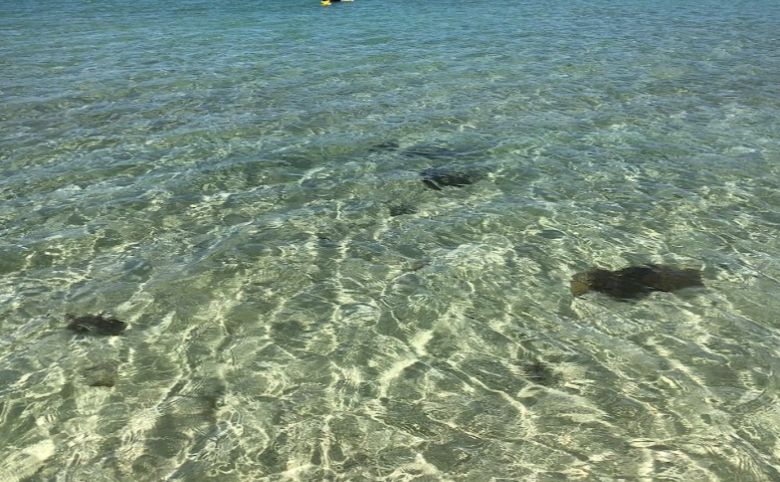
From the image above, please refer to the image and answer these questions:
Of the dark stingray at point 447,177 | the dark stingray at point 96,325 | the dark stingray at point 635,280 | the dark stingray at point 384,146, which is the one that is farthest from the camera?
the dark stingray at point 384,146

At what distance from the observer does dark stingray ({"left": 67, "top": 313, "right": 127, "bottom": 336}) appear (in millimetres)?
10383

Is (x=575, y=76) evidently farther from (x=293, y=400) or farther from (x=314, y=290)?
(x=293, y=400)

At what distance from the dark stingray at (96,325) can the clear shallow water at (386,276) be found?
0.20 m

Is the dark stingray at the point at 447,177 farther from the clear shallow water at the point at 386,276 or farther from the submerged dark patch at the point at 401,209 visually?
the submerged dark patch at the point at 401,209

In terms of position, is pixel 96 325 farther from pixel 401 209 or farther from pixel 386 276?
pixel 401 209

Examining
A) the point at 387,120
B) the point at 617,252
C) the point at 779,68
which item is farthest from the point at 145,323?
the point at 779,68

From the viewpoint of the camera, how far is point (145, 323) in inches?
419

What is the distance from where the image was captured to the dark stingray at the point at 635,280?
37.5ft

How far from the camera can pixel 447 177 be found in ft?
54.5

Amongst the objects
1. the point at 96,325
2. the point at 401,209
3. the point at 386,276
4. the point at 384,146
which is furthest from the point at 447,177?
the point at 96,325

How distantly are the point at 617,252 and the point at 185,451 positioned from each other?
9239mm

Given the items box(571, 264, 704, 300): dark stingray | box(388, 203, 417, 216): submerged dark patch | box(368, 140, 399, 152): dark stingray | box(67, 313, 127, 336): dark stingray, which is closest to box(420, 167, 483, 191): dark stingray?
box(388, 203, 417, 216): submerged dark patch

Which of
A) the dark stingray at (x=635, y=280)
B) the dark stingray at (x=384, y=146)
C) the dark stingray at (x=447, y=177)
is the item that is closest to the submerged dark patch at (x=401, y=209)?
the dark stingray at (x=447, y=177)

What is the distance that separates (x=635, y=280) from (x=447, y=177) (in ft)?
20.9
